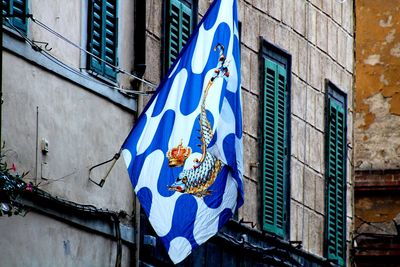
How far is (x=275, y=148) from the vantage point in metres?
20.9

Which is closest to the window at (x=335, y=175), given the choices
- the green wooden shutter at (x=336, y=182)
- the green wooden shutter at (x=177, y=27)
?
the green wooden shutter at (x=336, y=182)

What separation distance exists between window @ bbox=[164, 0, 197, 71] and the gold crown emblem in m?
3.62

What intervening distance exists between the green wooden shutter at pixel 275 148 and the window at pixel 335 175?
1504 mm

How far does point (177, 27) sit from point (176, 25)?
26 millimetres

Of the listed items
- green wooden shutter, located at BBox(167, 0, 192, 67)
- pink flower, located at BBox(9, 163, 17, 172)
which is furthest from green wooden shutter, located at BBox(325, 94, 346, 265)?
pink flower, located at BBox(9, 163, 17, 172)

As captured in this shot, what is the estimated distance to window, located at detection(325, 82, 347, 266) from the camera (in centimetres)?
2270

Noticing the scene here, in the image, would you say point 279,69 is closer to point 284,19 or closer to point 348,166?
point 284,19

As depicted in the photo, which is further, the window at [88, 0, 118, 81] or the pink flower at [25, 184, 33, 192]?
the window at [88, 0, 118, 81]

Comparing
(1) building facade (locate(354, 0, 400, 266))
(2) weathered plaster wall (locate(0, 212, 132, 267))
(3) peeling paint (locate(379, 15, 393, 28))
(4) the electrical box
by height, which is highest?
(3) peeling paint (locate(379, 15, 393, 28))

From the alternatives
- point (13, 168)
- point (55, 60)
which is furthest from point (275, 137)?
point (13, 168)

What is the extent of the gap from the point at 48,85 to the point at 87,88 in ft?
2.73

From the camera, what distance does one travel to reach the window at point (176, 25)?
1803 centimetres

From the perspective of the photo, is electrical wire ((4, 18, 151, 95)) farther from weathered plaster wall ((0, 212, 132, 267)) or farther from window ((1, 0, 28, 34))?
weathered plaster wall ((0, 212, 132, 267))

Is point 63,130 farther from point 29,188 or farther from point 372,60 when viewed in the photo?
point 372,60
